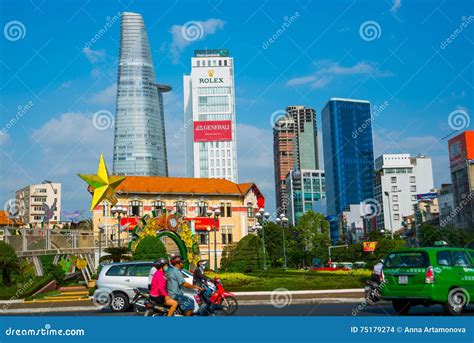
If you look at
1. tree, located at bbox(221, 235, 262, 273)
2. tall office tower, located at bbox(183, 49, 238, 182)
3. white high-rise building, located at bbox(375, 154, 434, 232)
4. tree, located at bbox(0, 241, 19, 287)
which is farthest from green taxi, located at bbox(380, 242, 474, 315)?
white high-rise building, located at bbox(375, 154, 434, 232)

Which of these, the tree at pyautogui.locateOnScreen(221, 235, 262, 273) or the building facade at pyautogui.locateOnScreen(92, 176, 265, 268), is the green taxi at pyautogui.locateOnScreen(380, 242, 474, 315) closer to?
the tree at pyautogui.locateOnScreen(221, 235, 262, 273)

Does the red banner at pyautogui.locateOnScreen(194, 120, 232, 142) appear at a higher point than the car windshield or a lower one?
higher

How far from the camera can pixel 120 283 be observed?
1906 cm

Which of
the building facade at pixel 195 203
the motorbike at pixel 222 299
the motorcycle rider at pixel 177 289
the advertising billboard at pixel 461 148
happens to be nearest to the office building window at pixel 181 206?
the building facade at pixel 195 203

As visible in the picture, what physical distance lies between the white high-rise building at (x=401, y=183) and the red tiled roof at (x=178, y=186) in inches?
2423

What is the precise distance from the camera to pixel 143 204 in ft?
222

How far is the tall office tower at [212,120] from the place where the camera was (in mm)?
127250

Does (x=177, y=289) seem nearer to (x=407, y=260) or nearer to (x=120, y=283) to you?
(x=407, y=260)

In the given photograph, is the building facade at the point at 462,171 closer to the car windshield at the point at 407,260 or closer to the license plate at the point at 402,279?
the car windshield at the point at 407,260

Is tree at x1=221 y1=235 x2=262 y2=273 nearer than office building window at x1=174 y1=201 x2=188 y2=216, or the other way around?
tree at x1=221 y1=235 x2=262 y2=273

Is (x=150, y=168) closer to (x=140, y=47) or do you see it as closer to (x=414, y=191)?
(x=140, y=47)

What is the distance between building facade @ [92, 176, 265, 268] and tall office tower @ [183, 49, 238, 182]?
54.9 metres

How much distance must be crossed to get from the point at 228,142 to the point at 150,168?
46117 mm

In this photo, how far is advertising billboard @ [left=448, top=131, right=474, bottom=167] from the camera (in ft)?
241
